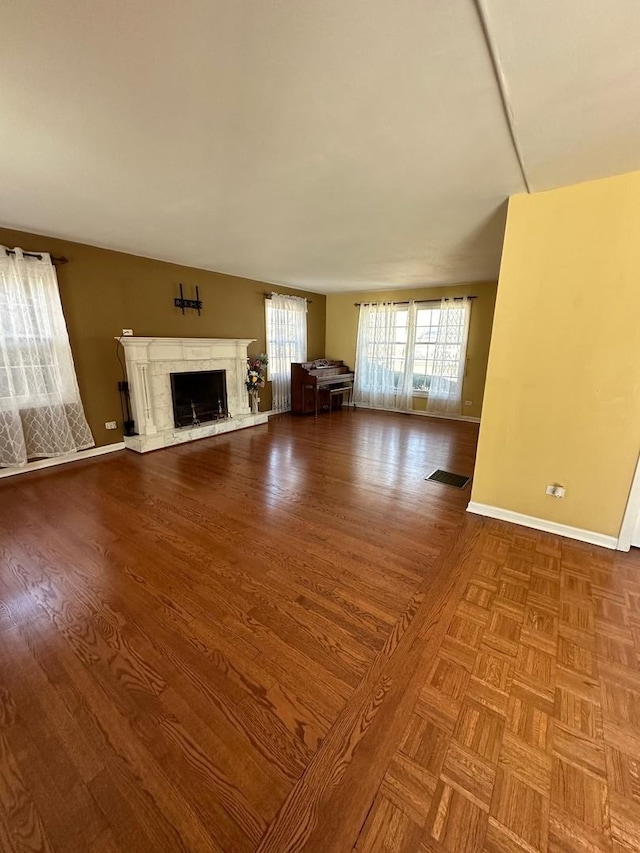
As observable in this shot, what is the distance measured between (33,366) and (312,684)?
4.00 metres

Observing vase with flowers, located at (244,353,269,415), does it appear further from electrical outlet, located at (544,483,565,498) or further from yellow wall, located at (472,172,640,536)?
electrical outlet, located at (544,483,565,498)

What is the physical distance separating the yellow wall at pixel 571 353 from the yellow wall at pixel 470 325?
367cm

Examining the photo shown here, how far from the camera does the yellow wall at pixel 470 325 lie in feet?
18.8

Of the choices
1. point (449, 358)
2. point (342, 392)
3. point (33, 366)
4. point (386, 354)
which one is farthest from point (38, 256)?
point (449, 358)

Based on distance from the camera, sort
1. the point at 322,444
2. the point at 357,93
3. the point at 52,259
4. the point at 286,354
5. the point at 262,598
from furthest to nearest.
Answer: the point at 286,354, the point at 322,444, the point at 52,259, the point at 262,598, the point at 357,93

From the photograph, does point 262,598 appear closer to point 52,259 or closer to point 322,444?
point 322,444

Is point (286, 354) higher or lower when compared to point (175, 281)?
lower

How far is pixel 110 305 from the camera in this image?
160 inches

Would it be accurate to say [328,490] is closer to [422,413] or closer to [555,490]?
[555,490]

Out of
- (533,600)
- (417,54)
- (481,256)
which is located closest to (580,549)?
(533,600)

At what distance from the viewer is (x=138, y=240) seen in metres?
3.58

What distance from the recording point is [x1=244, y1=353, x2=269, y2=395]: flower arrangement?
5.68m

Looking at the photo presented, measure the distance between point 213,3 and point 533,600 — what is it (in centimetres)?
288

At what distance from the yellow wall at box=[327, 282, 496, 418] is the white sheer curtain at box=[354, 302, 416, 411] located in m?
0.20
